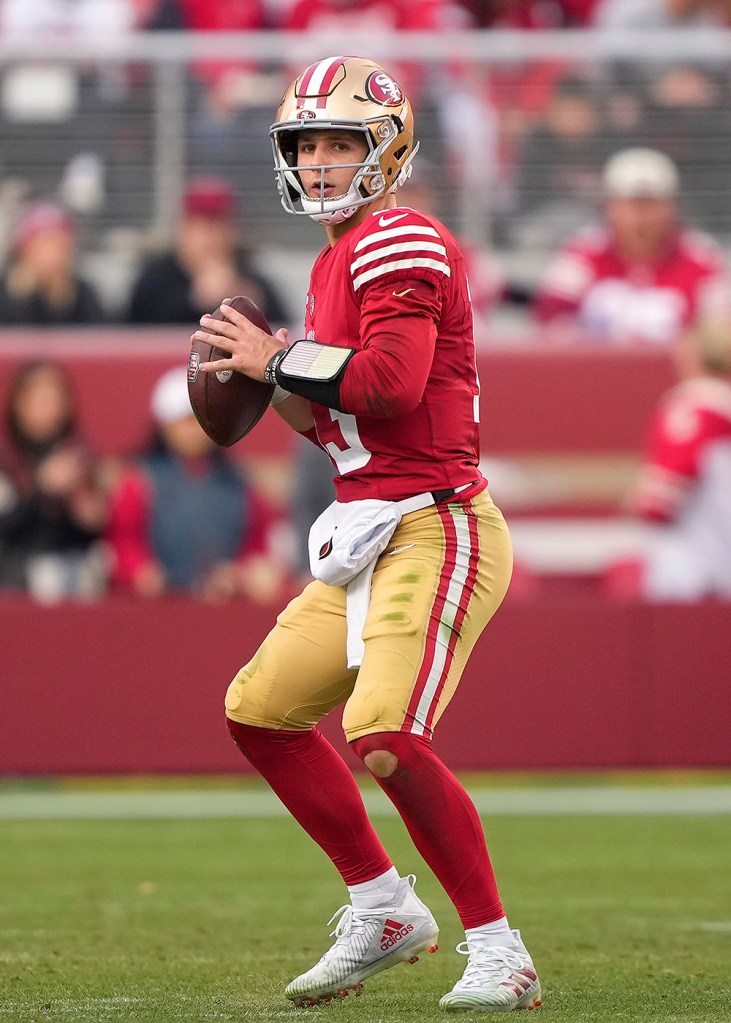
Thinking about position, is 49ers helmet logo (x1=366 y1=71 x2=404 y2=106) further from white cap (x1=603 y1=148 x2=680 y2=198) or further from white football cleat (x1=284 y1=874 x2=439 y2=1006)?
white cap (x1=603 y1=148 x2=680 y2=198)

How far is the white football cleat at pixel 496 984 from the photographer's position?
4.20 metres

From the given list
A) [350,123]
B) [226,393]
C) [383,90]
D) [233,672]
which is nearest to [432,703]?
[226,393]

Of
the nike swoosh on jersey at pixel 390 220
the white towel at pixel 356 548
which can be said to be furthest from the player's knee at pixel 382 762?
the nike swoosh on jersey at pixel 390 220

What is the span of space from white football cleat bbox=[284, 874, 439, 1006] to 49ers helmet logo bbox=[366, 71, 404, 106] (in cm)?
190

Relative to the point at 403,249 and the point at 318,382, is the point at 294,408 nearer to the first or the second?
the point at 318,382

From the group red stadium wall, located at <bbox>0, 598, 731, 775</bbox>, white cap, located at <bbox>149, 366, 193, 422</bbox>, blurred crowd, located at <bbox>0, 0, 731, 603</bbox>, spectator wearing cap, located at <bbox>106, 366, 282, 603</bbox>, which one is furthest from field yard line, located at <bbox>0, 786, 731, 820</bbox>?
white cap, located at <bbox>149, 366, 193, 422</bbox>

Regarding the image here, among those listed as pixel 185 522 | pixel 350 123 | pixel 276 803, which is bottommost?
pixel 276 803

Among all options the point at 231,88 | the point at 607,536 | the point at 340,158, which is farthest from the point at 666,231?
the point at 340,158

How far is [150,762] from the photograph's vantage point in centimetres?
912

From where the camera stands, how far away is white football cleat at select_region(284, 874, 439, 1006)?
14.5 ft

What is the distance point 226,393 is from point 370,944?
4.54 feet

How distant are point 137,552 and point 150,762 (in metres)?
1.10

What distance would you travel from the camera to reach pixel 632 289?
10.5 meters

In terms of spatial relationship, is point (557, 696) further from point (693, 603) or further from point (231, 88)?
point (231, 88)
